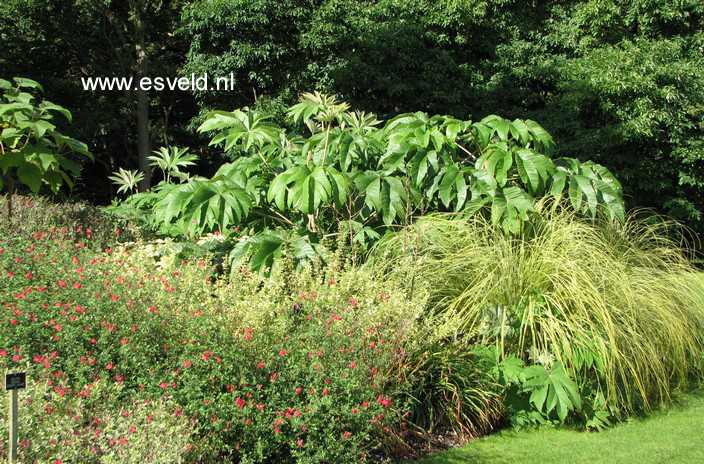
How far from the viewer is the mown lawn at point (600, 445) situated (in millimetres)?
3783

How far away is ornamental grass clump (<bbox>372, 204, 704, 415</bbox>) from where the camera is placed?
14.5ft

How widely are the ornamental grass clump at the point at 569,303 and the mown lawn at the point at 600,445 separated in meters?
0.21

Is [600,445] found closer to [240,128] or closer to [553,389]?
[553,389]

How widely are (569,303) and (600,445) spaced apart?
1044mm

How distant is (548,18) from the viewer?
1461 cm

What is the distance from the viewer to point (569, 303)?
4.69 meters

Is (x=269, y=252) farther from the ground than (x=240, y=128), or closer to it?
closer to it

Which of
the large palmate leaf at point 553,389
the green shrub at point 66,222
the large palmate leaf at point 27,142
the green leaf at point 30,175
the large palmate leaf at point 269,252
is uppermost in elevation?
the large palmate leaf at point 27,142

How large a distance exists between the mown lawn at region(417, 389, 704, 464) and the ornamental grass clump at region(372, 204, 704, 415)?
210 millimetres

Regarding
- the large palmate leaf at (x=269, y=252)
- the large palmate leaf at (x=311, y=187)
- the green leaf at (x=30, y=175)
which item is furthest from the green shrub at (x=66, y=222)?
the large palmate leaf at (x=311, y=187)

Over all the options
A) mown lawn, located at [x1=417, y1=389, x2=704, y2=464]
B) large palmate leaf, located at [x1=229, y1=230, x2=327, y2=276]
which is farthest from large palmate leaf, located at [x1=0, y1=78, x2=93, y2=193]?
mown lawn, located at [x1=417, y1=389, x2=704, y2=464]

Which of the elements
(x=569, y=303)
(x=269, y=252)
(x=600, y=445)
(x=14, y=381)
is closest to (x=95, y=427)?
(x=14, y=381)

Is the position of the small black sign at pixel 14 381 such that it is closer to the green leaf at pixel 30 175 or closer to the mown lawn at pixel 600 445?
the mown lawn at pixel 600 445

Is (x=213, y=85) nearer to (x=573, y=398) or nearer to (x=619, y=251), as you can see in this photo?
(x=619, y=251)
